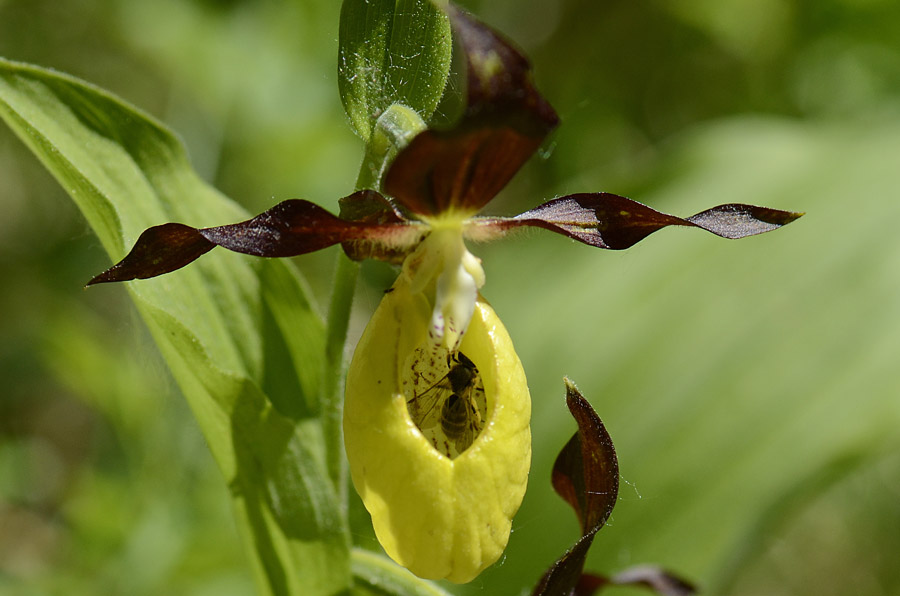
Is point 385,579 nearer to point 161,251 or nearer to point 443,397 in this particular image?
point 443,397

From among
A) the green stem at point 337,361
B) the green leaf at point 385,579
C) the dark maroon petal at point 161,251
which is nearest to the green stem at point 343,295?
the green stem at point 337,361

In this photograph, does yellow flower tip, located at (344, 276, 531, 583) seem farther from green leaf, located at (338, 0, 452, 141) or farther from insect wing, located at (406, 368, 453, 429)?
green leaf, located at (338, 0, 452, 141)

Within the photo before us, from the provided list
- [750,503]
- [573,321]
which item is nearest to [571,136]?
[573,321]

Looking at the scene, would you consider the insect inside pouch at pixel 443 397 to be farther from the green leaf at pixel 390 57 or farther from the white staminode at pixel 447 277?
the green leaf at pixel 390 57

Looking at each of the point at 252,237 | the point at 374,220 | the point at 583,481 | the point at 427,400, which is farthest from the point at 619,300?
the point at 252,237

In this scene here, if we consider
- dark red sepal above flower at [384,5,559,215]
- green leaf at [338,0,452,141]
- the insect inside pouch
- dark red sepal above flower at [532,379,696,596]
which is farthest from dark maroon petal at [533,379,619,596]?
green leaf at [338,0,452,141]

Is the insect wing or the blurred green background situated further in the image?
the blurred green background
